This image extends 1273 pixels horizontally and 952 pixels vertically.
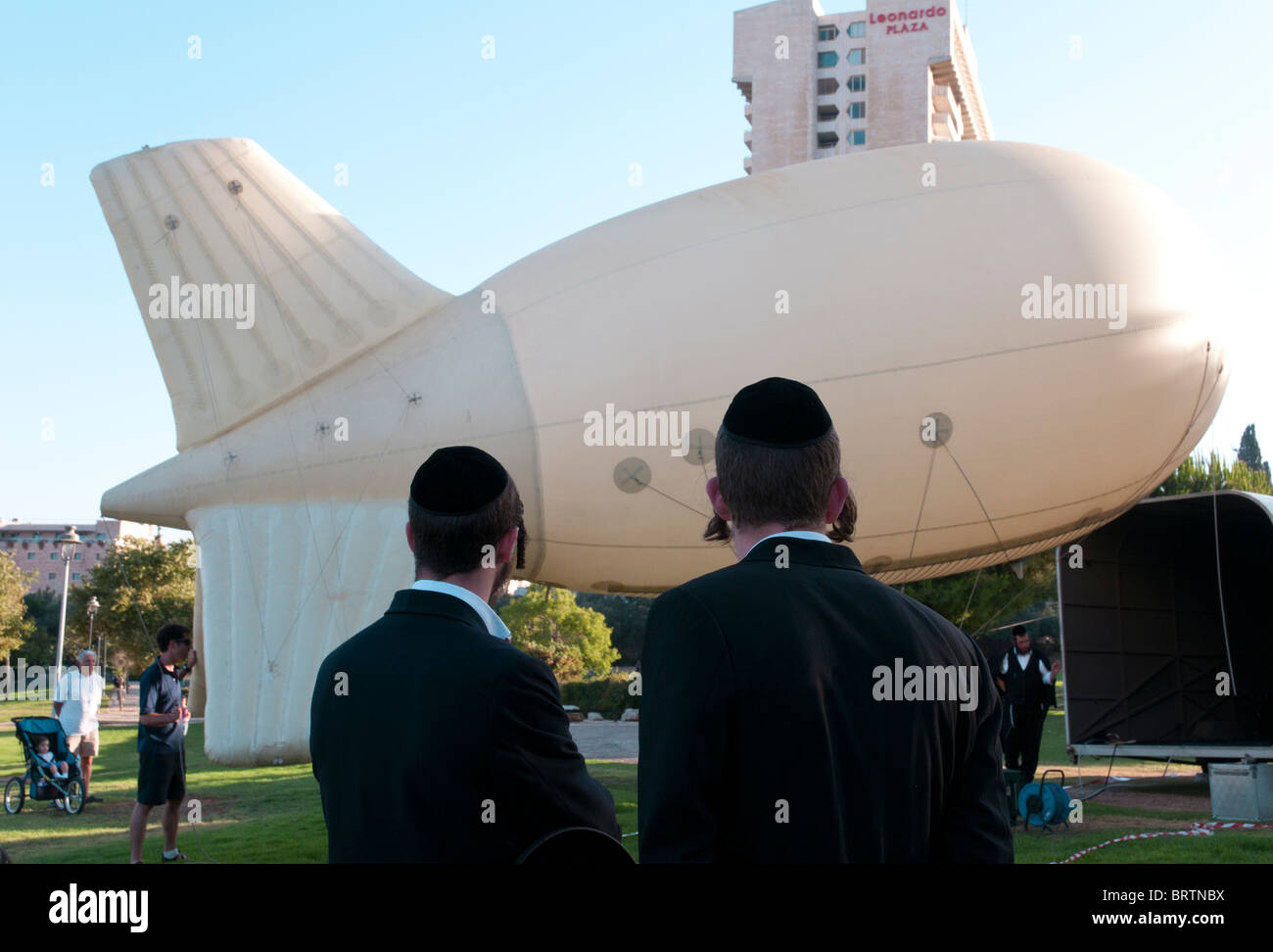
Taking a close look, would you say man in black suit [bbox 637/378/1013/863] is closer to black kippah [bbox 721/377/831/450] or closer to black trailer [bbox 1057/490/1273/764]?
black kippah [bbox 721/377/831/450]

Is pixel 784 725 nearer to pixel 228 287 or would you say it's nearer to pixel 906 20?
pixel 228 287

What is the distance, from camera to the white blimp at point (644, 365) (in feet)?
41.9

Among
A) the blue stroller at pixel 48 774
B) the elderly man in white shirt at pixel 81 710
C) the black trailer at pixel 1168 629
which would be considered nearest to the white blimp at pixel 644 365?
the elderly man in white shirt at pixel 81 710

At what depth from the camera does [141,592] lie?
54.5 meters

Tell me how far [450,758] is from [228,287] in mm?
13874

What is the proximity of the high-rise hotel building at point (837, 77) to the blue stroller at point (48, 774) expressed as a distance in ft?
295

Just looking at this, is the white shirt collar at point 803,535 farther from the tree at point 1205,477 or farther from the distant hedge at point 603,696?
the tree at point 1205,477

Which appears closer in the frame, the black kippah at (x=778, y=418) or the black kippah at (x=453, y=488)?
the black kippah at (x=778, y=418)

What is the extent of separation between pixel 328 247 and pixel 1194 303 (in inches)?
455

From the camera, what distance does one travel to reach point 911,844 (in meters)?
2.21

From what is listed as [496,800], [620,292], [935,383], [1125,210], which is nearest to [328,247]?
[620,292]

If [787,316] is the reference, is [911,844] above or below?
below

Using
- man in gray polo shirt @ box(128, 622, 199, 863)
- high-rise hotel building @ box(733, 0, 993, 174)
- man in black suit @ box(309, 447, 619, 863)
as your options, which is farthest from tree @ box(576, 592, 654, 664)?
man in black suit @ box(309, 447, 619, 863)
